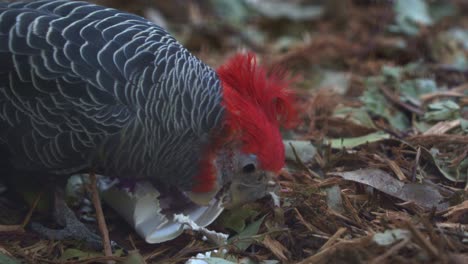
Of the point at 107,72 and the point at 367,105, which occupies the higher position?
the point at 107,72

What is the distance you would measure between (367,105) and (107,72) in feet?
6.26

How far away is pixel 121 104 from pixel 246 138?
587mm

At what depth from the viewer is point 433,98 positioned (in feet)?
14.2

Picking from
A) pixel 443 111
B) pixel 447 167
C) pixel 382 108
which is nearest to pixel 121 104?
pixel 447 167

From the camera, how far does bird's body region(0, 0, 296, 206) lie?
2.99 m

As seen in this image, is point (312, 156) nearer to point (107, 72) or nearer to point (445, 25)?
point (107, 72)

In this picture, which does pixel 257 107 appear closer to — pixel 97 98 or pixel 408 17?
pixel 97 98

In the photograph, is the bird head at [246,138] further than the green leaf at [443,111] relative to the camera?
No

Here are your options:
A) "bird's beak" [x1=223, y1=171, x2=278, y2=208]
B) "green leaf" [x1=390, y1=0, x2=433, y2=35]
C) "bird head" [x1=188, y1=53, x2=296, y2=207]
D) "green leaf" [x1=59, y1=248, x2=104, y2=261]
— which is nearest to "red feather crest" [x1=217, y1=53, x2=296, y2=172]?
"bird head" [x1=188, y1=53, x2=296, y2=207]

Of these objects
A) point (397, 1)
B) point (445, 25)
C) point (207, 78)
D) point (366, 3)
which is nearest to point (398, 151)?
point (207, 78)

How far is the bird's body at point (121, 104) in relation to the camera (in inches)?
118

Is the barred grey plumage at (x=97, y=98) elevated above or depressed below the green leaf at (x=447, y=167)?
above

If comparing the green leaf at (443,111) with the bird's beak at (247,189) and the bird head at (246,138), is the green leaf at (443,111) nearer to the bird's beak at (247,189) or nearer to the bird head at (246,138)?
the bird head at (246,138)

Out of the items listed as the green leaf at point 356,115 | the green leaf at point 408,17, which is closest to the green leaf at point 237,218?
the green leaf at point 356,115
